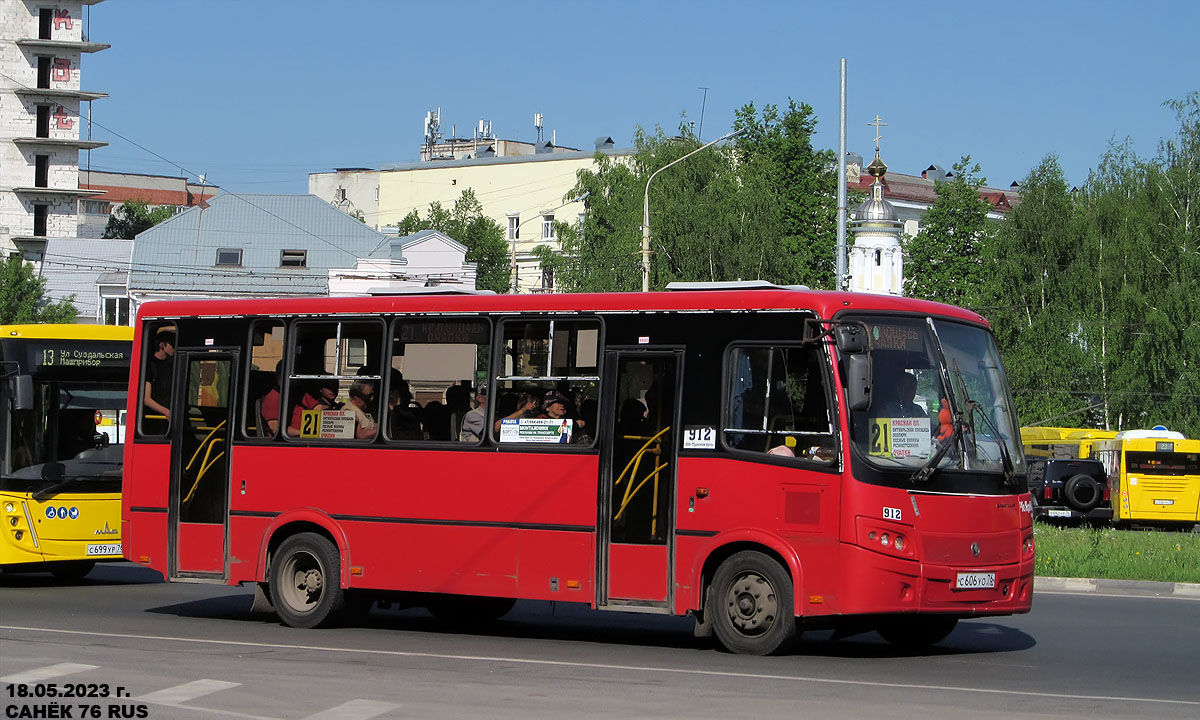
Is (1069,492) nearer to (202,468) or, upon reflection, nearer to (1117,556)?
(1117,556)

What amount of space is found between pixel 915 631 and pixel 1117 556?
954 cm

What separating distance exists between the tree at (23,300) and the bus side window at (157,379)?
67.9m

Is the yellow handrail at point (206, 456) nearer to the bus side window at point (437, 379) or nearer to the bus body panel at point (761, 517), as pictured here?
the bus side window at point (437, 379)

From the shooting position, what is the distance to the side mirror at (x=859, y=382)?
40.1 ft

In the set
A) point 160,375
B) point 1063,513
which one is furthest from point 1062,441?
point 160,375

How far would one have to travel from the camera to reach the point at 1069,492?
4022 cm

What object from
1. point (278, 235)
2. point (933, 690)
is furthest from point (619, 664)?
point (278, 235)

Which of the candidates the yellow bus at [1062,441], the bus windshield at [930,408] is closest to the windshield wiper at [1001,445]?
the bus windshield at [930,408]

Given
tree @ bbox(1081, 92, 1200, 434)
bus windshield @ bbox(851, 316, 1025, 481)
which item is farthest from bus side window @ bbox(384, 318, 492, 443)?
tree @ bbox(1081, 92, 1200, 434)

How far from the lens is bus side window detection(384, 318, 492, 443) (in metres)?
14.4

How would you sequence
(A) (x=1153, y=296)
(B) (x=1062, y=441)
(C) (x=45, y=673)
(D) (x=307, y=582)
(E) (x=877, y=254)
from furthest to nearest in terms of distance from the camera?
(E) (x=877, y=254)
(A) (x=1153, y=296)
(B) (x=1062, y=441)
(D) (x=307, y=582)
(C) (x=45, y=673)

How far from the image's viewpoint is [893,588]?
40.6ft

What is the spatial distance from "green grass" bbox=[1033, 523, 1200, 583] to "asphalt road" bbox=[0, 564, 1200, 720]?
351cm

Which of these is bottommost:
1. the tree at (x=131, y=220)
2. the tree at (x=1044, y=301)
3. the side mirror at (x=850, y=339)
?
the side mirror at (x=850, y=339)
